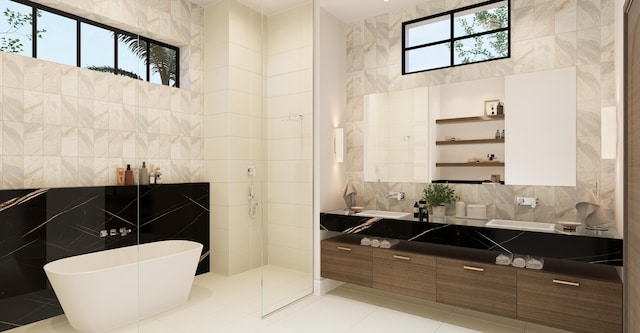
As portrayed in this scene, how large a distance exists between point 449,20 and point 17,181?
4.06 meters

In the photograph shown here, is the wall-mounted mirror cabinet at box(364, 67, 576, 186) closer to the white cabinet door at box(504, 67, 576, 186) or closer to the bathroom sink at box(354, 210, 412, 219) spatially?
the white cabinet door at box(504, 67, 576, 186)

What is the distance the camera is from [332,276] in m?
3.81

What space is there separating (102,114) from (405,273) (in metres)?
2.86

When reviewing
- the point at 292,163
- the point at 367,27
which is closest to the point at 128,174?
the point at 292,163

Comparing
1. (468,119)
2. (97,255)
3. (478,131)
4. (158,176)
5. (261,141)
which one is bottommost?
(97,255)

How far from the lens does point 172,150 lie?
8.87ft

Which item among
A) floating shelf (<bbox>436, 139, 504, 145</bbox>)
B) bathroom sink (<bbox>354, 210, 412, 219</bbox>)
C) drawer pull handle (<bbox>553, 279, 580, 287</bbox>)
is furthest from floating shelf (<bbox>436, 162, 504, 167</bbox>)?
drawer pull handle (<bbox>553, 279, 580, 287</bbox>)

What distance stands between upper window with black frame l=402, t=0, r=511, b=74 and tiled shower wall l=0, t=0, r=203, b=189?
237 centimetres

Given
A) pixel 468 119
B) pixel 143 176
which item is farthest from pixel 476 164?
pixel 143 176

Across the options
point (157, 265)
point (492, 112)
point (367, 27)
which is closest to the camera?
point (157, 265)

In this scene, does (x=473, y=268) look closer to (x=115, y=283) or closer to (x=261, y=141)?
(x=261, y=141)

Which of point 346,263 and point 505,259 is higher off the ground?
point 505,259

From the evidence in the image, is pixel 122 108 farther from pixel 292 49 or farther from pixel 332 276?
pixel 332 276

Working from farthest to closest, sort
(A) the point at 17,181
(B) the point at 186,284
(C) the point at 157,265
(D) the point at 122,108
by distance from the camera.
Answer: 1. (B) the point at 186,284
2. (C) the point at 157,265
3. (D) the point at 122,108
4. (A) the point at 17,181
